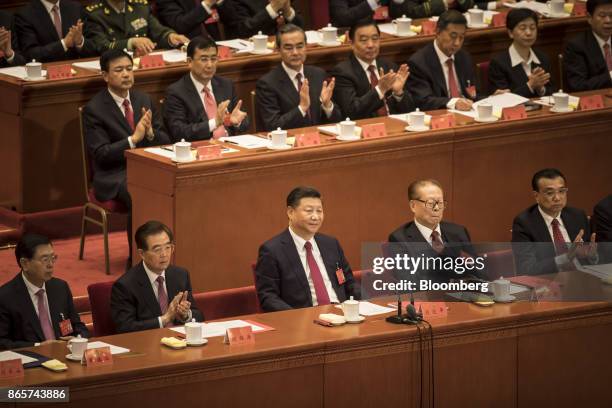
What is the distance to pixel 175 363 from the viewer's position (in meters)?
4.80

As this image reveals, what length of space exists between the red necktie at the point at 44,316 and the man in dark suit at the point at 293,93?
7.05ft

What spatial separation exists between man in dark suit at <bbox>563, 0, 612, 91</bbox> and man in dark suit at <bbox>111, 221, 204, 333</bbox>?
3.69 metres

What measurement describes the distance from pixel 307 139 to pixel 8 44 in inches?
80.0

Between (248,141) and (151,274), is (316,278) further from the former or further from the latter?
(248,141)

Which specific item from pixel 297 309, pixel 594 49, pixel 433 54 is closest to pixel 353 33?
pixel 433 54

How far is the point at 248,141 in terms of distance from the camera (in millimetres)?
7008

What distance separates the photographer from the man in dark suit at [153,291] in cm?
563

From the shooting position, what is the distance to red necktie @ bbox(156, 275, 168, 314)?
5.82 meters

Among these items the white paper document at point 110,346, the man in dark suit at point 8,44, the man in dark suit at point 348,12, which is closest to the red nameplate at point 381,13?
the man in dark suit at point 348,12

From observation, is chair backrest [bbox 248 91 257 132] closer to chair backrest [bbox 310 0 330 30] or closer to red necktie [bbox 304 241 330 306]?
chair backrest [bbox 310 0 330 30]

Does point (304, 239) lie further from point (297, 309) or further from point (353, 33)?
point (353, 33)

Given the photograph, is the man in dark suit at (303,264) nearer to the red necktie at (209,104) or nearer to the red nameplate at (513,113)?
the red necktie at (209,104)

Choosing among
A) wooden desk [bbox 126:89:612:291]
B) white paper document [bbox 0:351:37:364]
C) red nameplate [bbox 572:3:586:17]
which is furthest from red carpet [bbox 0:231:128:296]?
red nameplate [bbox 572:3:586:17]

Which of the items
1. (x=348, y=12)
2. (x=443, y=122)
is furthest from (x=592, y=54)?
(x=443, y=122)
